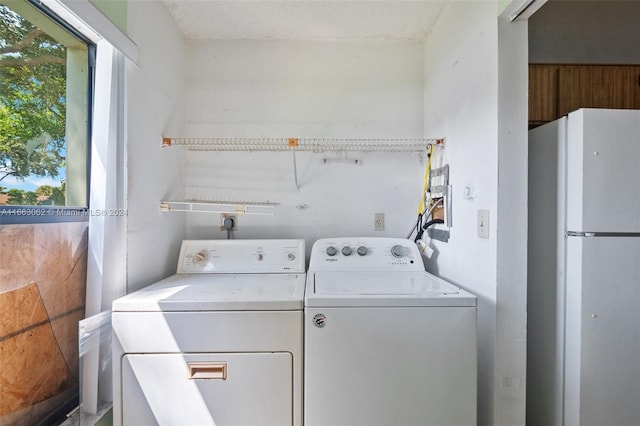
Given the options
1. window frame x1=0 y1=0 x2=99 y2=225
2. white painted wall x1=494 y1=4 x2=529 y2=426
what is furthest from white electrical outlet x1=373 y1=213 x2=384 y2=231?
window frame x1=0 y1=0 x2=99 y2=225

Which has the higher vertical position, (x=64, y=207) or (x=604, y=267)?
(x=64, y=207)

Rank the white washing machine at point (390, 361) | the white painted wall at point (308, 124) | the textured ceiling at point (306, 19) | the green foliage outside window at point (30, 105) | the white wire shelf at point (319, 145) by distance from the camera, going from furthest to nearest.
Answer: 1. the white painted wall at point (308, 124)
2. the white wire shelf at point (319, 145)
3. the textured ceiling at point (306, 19)
4. the white washing machine at point (390, 361)
5. the green foliage outside window at point (30, 105)

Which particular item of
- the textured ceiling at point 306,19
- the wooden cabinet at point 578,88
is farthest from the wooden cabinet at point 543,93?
the textured ceiling at point 306,19

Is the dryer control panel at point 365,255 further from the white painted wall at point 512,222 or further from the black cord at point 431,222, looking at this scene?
the white painted wall at point 512,222

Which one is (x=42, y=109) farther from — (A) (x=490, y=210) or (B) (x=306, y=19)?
(A) (x=490, y=210)

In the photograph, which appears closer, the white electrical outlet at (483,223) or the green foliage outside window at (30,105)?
the green foliage outside window at (30,105)

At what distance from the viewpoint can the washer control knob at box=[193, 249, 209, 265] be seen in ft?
5.24

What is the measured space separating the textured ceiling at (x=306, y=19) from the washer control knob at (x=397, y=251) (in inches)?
55.2

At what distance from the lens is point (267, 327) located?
1.05m

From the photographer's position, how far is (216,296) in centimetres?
111

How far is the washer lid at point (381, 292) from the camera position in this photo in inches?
41.1

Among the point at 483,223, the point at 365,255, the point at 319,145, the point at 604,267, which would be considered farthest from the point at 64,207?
the point at 604,267

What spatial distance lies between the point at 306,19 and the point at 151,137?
1157mm

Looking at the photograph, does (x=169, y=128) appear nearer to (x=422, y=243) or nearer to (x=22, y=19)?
(x=22, y=19)
